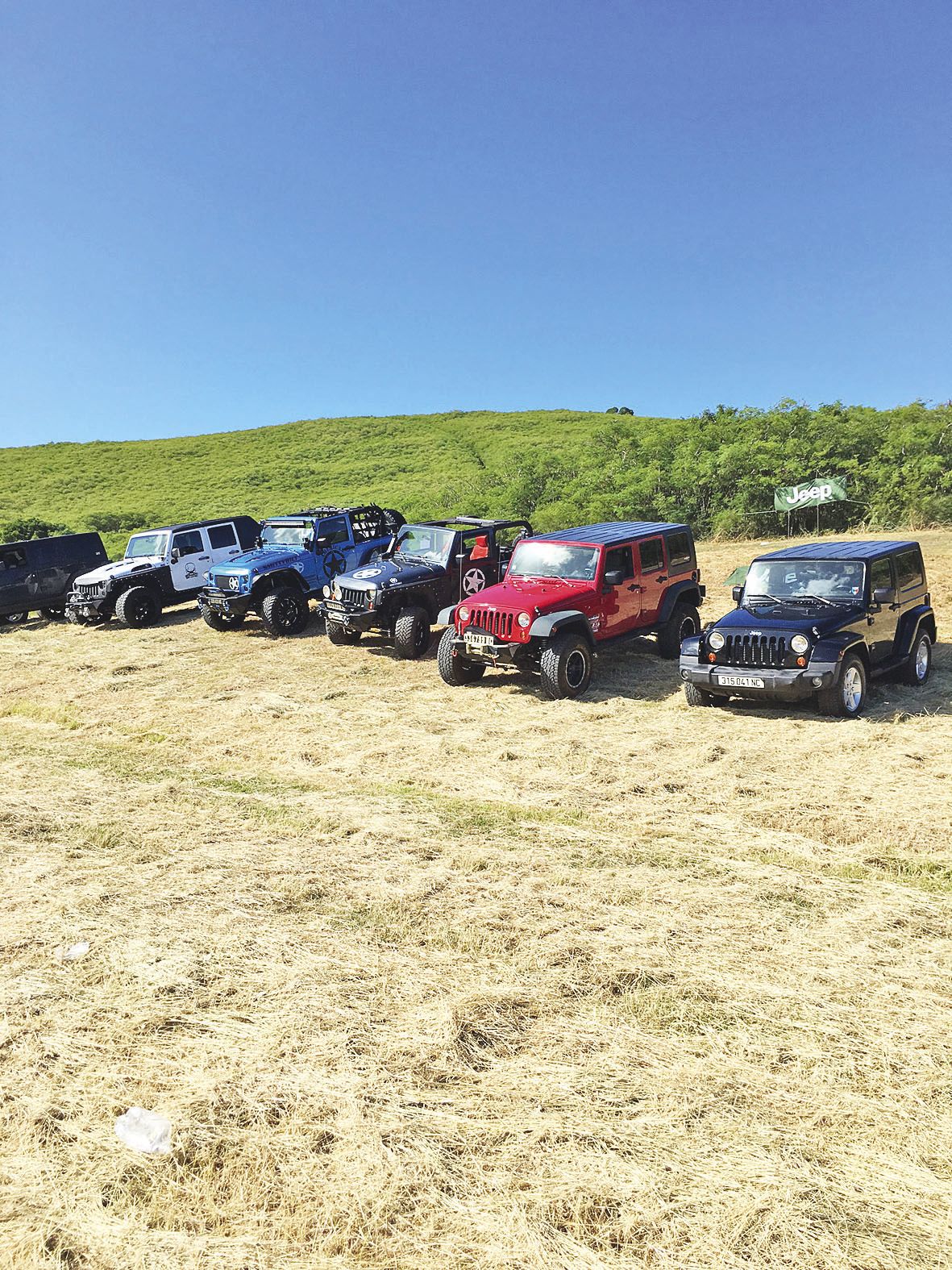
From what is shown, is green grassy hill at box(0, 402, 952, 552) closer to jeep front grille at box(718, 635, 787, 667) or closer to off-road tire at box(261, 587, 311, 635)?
off-road tire at box(261, 587, 311, 635)

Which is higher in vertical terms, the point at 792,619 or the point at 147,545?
the point at 147,545

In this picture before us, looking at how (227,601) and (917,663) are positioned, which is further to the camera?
(227,601)

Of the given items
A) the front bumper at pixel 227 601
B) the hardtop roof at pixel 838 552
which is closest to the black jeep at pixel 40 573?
the front bumper at pixel 227 601

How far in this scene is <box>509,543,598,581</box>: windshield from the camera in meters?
9.73

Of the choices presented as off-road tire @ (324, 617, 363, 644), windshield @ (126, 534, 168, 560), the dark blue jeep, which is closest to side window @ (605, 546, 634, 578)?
off-road tire @ (324, 617, 363, 644)

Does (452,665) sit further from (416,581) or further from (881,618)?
(881,618)

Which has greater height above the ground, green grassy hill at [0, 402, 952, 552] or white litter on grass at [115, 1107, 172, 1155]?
green grassy hill at [0, 402, 952, 552]

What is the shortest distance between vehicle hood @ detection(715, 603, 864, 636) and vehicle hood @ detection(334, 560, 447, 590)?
14.9 ft

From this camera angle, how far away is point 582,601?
30.9 ft

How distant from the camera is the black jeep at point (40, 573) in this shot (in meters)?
16.8

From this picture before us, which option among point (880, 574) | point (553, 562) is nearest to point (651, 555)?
point (553, 562)

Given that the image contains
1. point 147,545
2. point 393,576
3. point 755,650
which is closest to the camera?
point 755,650

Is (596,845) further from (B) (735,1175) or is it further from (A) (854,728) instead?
(A) (854,728)

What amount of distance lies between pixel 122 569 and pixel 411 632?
7430mm
